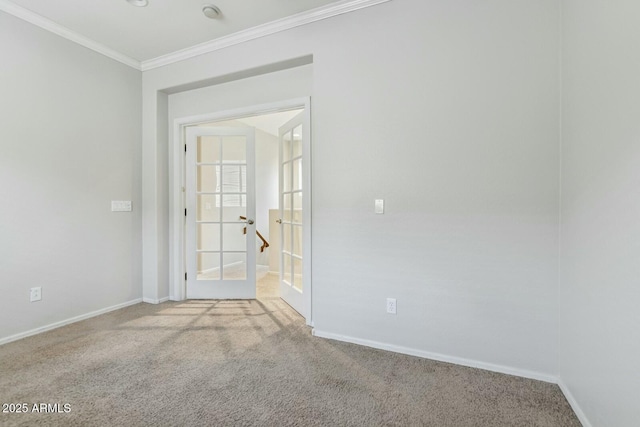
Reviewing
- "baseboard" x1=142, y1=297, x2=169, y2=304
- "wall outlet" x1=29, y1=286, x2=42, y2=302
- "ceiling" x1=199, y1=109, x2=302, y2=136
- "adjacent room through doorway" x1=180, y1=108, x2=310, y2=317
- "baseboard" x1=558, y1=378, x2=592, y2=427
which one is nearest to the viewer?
"baseboard" x1=558, y1=378, x2=592, y2=427

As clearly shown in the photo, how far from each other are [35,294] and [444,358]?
3.35 metres

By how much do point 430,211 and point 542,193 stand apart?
26.3 inches

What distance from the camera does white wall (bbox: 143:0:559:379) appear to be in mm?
1969

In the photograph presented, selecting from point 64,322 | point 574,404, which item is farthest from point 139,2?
point 574,404

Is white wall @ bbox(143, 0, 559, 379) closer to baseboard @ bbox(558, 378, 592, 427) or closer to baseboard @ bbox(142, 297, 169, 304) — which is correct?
baseboard @ bbox(558, 378, 592, 427)

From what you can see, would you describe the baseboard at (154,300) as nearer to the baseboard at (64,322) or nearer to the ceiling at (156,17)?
the baseboard at (64,322)

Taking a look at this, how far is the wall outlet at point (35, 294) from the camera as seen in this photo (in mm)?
2668

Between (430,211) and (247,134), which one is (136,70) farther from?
(430,211)

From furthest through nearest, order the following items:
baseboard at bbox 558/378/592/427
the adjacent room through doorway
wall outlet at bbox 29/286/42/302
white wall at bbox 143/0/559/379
Answer: the adjacent room through doorway < wall outlet at bbox 29/286/42/302 < white wall at bbox 143/0/559/379 < baseboard at bbox 558/378/592/427

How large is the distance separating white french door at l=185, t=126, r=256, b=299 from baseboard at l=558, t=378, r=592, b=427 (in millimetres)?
2870

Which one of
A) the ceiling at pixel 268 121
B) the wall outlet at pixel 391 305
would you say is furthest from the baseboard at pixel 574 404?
the ceiling at pixel 268 121

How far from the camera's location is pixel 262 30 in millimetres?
2840

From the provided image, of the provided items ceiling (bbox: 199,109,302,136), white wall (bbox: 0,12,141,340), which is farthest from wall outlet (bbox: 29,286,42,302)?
ceiling (bbox: 199,109,302,136)

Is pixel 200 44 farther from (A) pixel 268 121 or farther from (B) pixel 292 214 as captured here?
(A) pixel 268 121
